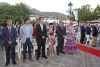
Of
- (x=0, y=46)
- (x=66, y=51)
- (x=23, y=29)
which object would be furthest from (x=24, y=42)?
(x=0, y=46)

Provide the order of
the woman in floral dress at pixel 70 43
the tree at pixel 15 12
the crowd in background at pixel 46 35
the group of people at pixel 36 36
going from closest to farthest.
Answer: the group of people at pixel 36 36 → the crowd in background at pixel 46 35 → the woman in floral dress at pixel 70 43 → the tree at pixel 15 12

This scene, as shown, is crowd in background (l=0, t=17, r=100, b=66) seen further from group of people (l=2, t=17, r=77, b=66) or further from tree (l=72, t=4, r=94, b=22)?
tree (l=72, t=4, r=94, b=22)

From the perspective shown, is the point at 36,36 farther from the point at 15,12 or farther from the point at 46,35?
the point at 15,12

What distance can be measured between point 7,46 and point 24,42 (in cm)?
73

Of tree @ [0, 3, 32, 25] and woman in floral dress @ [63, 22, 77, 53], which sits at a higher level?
tree @ [0, 3, 32, 25]

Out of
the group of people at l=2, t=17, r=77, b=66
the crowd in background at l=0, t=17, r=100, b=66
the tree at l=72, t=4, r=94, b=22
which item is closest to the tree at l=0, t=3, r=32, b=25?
the tree at l=72, t=4, r=94, b=22

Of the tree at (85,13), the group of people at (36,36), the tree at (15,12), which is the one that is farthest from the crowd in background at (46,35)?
the tree at (85,13)

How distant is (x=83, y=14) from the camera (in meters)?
53.5

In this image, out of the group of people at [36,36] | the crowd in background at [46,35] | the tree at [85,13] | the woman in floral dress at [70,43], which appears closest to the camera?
the group of people at [36,36]

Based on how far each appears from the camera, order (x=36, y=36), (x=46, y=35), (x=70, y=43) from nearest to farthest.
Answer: (x=36, y=36), (x=46, y=35), (x=70, y=43)

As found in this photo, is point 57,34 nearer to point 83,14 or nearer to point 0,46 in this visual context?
point 0,46

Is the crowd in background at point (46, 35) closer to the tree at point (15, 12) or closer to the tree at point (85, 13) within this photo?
the tree at point (15, 12)

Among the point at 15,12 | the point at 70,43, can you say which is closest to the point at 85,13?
the point at 15,12

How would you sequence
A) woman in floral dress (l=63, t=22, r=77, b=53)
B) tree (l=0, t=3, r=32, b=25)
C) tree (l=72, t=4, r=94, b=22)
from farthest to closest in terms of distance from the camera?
tree (l=72, t=4, r=94, b=22) → tree (l=0, t=3, r=32, b=25) → woman in floral dress (l=63, t=22, r=77, b=53)
